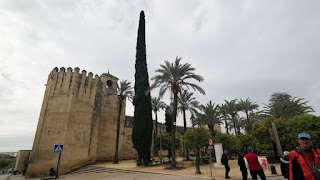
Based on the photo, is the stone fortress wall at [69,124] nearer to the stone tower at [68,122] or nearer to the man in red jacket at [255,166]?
the stone tower at [68,122]

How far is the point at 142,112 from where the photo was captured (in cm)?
2320

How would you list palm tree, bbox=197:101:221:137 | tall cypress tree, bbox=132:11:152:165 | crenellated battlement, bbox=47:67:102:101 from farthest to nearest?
1. palm tree, bbox=197:101:221:137
2. crenellated battlement, bbox=47:67:102:101
3. tall cypress tree, bbox=132:11:152:165

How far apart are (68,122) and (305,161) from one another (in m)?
24.6

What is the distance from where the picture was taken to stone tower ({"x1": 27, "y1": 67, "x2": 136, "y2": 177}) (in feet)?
70.0

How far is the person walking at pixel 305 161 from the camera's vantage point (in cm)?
249

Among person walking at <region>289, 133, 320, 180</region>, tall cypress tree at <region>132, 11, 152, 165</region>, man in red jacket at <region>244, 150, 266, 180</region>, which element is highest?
tall cypress tree at <region>132, 11, 152, 165</region>

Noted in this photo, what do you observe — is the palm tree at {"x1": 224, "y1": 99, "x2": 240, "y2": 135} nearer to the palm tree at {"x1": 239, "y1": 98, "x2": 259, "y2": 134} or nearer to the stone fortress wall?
the palm tree at {"x1": 239, "y1": 98, "x2": 259, "y2": 134}

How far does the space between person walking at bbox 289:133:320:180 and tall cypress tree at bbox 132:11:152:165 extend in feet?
66.9

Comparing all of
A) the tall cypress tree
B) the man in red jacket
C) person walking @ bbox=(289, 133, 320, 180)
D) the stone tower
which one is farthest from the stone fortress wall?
person walking @ bbox=(289, 133, 320, 180)

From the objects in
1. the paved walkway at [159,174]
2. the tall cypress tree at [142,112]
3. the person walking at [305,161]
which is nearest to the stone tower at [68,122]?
the paved walkway at [159,174]

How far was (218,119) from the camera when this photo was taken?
29.2 m

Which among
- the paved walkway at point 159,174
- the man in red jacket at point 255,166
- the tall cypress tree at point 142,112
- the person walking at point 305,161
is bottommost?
the paved walkway at point 159,174

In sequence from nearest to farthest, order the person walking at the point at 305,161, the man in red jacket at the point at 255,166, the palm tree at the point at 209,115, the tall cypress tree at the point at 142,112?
the person walking at the point at 305,161, the man in red jacket at the point at 255,166, the tall cypress tree at the point at 142,112, the palm tree at the point at 209,115

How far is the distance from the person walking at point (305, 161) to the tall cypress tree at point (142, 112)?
66.9 ft
